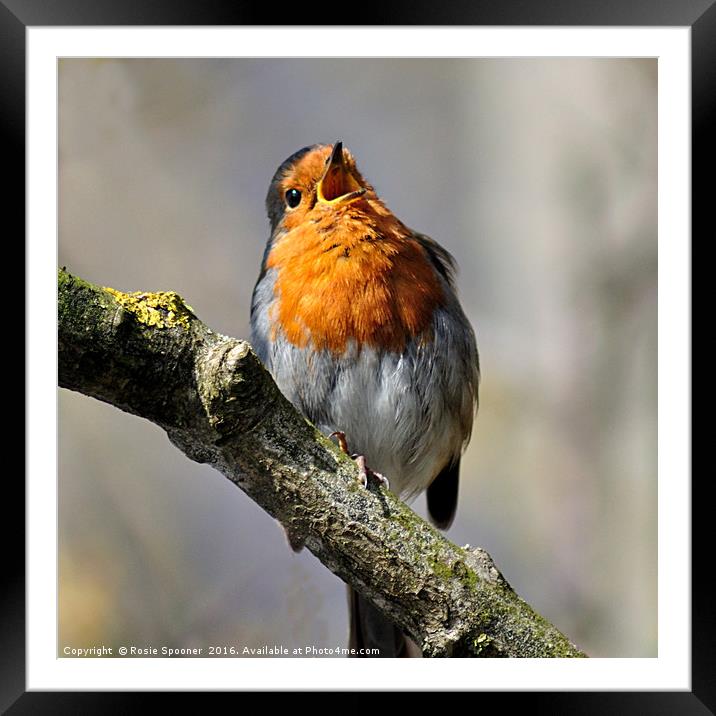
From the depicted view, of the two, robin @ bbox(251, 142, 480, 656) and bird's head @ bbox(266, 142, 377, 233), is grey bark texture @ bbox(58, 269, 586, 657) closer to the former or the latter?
robin @ bbox(251, 142, 480, 656)

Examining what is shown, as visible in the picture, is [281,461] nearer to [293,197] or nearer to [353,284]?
[353,284]

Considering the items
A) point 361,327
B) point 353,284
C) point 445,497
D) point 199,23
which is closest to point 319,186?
point 353,284

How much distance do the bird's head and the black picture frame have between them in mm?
729

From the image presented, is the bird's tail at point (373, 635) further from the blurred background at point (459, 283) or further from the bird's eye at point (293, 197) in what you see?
the bird's eye at point (293, 197)

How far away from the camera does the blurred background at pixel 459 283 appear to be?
2949 millimetres

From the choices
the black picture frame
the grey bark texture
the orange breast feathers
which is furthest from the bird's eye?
the grey bark texture

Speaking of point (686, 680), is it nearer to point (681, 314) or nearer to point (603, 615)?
point (603, 615)

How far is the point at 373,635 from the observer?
9.69ft

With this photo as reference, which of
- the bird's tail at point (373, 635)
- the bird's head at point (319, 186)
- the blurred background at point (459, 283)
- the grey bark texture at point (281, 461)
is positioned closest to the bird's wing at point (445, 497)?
the blurred background at point (459, 283)

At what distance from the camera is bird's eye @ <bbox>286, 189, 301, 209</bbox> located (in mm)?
3455

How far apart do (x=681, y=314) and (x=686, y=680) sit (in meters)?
1.11

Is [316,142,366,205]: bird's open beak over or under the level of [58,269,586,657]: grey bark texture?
over

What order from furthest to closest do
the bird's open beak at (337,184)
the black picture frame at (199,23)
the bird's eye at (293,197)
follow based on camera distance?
1. the bird's eye at (293,197)
2. the bird's open beak at (337,184)
3. the black picture frame at (199,23)
